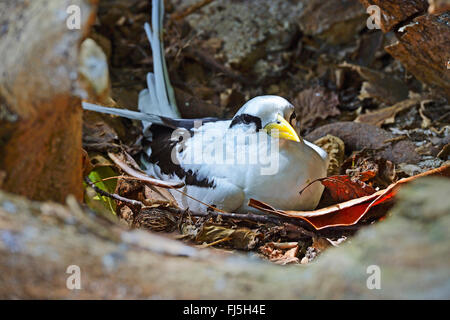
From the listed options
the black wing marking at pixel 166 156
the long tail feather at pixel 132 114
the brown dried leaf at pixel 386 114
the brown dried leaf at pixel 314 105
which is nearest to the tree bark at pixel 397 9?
the brown dried leaf at pixel 386 114

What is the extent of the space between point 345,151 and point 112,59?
6.65 feet

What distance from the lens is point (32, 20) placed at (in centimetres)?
138

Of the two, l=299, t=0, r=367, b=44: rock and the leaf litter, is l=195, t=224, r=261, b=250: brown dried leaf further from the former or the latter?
l=299, t=0, r=367, b=44: rock

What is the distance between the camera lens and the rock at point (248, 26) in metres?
4.06

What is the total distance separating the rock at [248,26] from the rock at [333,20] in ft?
0.34

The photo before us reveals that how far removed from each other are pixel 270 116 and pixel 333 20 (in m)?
1.85

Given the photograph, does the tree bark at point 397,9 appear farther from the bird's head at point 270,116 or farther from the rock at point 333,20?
the rock at point 333,20

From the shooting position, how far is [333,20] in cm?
404

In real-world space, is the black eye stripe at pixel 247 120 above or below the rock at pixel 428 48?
below

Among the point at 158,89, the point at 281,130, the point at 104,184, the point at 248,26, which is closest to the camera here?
the point at 281,130

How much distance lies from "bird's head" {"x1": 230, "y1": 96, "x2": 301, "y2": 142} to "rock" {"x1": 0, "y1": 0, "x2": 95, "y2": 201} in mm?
1191

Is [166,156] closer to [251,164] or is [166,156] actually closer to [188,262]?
[251,164]

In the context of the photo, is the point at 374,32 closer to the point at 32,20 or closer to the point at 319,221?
the point at 319,221

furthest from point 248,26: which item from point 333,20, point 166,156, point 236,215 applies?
point 236,215
